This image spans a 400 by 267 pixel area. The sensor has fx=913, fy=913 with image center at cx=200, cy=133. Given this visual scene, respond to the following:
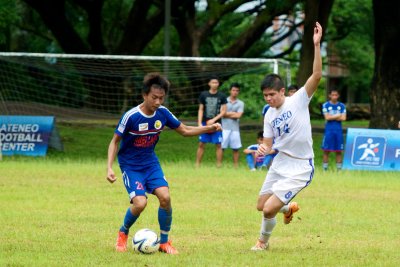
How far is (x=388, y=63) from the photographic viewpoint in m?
23.9

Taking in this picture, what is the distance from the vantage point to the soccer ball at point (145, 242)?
8461 millimetres

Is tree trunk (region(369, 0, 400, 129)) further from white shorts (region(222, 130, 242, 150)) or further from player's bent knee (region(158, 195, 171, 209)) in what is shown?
player's bent knee (region(158, 195, 171, 209))

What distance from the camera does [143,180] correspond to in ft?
28.6

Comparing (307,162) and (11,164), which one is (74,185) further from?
(307,162)

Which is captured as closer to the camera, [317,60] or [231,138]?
[317,60]

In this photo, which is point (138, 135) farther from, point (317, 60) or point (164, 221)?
point (317, 60)

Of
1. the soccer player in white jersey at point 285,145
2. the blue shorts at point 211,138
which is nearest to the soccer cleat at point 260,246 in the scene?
the soccer player in white jersey at point 285,145

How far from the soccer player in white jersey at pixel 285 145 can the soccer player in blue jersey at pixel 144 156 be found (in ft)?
1.89

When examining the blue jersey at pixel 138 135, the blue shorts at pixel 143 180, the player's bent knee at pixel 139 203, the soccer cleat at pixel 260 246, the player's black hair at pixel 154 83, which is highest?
the player's black hair at pixel 154 83

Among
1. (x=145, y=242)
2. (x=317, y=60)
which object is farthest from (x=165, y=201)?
(x=317, y=60)

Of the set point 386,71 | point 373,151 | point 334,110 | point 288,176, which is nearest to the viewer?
point 288,176

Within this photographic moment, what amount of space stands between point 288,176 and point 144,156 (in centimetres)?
139

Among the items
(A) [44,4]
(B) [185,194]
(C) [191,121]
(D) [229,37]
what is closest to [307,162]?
(B) [185,194]

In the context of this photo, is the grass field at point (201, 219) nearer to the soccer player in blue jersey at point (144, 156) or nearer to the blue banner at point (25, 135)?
the soccer player in blue jersey at point (144, 156)
